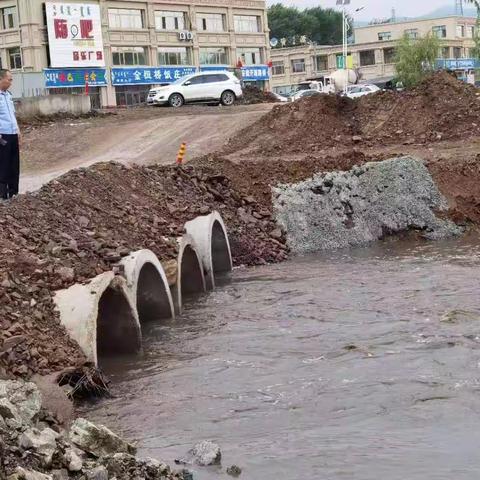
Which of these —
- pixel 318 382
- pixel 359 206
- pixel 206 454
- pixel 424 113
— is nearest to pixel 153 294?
pixel 318 382

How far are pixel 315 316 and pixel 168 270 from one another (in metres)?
2.17

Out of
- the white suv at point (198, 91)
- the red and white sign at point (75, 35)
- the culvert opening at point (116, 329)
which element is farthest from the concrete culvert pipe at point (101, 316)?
the red and white sign at point (75, 35)

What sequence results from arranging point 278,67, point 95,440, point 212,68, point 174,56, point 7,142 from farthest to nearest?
point 278,67, point 212,68, point 174,56, point 7,142, point 95,440

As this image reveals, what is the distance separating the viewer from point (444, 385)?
741 cm

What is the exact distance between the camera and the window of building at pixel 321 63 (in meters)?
98.2

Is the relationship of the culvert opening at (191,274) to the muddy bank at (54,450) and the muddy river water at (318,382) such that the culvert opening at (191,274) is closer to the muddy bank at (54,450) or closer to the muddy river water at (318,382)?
the muddy river water at (318,382)

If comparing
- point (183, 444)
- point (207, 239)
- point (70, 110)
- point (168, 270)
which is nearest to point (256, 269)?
point (207, 239)

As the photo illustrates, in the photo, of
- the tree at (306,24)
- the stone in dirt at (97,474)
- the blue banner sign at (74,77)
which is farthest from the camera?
the tree at (306,24)

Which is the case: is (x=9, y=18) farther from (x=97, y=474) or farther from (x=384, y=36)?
(x=97, y=474)

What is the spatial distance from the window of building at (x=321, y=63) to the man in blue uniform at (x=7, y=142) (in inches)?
3514

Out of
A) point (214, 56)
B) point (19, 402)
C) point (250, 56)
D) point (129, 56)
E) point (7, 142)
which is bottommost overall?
point (19, 402)

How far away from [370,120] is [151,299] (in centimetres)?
Answer: 1457

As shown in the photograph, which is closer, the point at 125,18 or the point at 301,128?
the point at 301,128

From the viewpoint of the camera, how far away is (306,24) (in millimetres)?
112688
